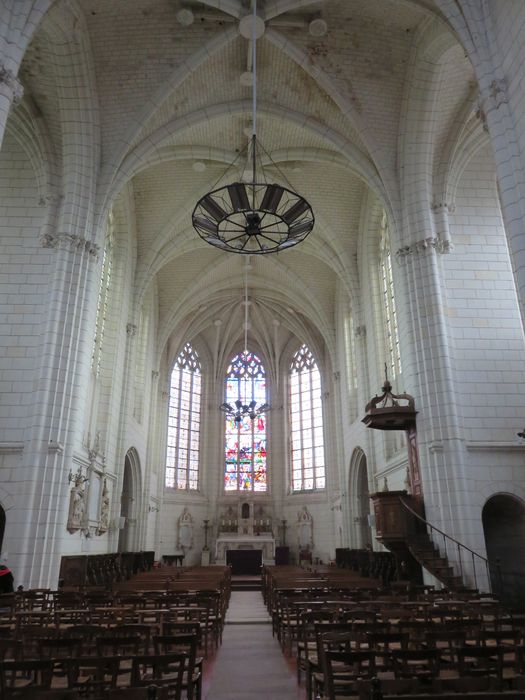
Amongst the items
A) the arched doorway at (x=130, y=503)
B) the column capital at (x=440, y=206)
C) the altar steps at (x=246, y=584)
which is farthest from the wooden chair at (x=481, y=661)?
the arched doorway at (x=130, y=503)

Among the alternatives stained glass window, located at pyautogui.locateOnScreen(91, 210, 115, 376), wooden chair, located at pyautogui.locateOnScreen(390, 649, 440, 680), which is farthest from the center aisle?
stained glass window, located at pyautogui.locateOnScreen(91, 210, 115, 376)

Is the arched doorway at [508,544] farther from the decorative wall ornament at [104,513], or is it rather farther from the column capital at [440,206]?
the decorative wall ornament at [104,513]

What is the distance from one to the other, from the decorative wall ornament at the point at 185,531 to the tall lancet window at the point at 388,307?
16.5 meters

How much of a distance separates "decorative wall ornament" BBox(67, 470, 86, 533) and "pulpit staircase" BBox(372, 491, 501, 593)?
778cm

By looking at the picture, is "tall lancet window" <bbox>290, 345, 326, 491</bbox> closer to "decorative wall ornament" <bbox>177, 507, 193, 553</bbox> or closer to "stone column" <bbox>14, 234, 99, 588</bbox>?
"decorative wall ornament" <bbox>177, 507, 193, 553</bbox>

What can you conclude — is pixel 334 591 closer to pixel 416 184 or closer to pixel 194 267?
pixel 416 184

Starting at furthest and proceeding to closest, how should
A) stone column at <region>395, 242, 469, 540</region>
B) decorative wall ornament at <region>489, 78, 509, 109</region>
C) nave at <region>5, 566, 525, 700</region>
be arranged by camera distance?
stone column at <region>395, 242, 469, 540</region> < decorative wall ornament at <region>489, 78, 509, 109</region> < nave at <region>5, 566, 525, 700</region>

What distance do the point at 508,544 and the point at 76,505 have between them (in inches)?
441

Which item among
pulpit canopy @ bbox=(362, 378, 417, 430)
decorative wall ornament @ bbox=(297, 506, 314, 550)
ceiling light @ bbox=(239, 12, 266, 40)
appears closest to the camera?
pulpit canopy @ bbox=(362, 378, 417, 430)

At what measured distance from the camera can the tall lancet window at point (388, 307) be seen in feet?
63.0

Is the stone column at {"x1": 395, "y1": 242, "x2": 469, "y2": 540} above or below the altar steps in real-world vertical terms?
above

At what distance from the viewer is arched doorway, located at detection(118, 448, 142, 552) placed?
2373 cm

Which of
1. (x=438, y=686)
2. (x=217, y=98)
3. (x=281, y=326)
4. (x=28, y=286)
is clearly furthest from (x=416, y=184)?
(x=281, y=326)

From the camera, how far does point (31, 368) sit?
14289mm
